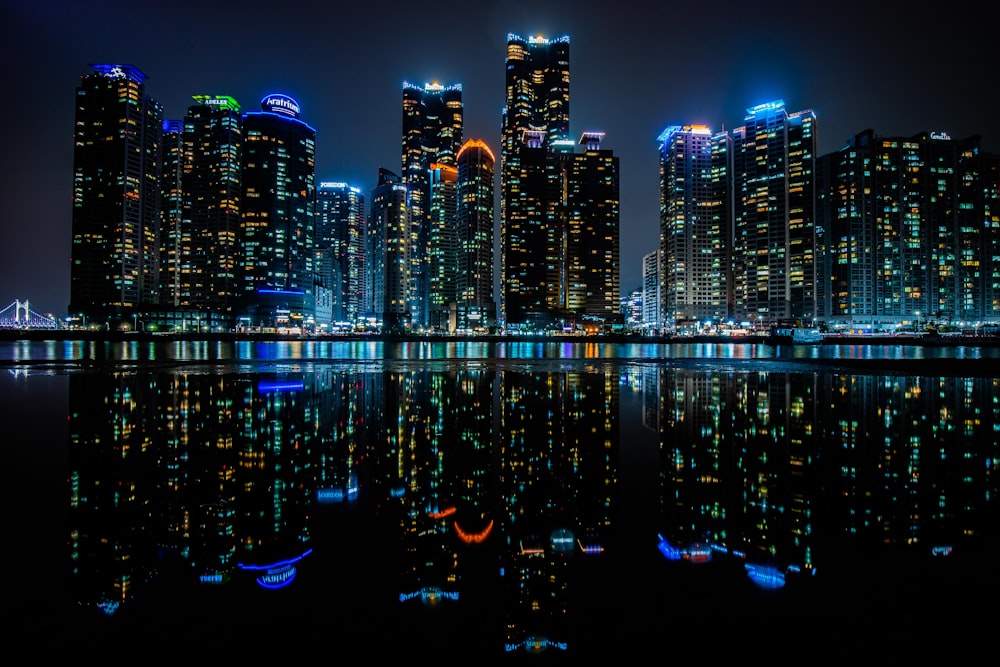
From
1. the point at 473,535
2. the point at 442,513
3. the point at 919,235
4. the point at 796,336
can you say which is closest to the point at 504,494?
the point at 442,513

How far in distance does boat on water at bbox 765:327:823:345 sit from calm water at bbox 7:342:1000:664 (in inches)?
4939

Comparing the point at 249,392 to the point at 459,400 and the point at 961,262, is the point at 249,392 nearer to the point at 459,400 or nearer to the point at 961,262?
the point at 459,400

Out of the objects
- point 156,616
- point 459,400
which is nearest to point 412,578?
point 156,616

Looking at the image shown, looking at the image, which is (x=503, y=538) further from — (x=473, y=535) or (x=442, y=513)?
(x=442, y=513)

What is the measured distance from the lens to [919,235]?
585 feet

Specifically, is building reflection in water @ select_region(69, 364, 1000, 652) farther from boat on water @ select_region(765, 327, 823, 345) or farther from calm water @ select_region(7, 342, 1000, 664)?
boat on water @ select_region(765, 327, 823, 345)

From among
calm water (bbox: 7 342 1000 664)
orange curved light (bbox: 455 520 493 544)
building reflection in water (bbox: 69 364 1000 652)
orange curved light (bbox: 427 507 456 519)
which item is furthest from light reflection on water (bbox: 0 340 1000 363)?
orange curved light (bbox: 455 520 493 544)

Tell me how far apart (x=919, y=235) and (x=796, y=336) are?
68.0m

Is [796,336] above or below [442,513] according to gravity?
above

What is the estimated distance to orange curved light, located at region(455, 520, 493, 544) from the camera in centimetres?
589

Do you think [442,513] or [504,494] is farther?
[504,494]

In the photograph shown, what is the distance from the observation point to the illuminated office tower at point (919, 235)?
579 feet

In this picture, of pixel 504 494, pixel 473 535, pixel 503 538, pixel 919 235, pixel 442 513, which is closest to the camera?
pixel 503 538

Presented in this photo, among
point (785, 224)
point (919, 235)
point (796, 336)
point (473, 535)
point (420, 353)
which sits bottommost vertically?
point (420, 353)
